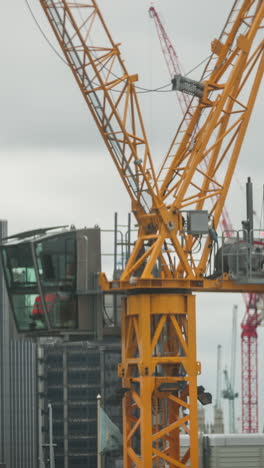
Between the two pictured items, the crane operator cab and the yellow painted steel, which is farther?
the crane operator cab

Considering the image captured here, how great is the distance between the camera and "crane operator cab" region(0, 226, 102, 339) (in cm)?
10231

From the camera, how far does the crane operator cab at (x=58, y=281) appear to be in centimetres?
10231

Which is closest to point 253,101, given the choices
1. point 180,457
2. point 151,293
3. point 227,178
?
point 227,178

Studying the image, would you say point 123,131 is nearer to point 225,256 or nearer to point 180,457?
point 225,256

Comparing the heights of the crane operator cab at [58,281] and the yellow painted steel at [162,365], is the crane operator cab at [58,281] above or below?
above

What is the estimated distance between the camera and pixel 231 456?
112000 millimetres

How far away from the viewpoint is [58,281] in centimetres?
10312

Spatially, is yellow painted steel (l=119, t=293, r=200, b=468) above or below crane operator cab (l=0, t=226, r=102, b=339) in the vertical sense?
below

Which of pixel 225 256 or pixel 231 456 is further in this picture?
pixel 231 456

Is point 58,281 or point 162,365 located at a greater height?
point 58,281

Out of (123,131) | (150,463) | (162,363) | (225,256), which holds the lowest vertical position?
(150,463)

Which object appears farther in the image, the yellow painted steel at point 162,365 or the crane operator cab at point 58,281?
the crane operator cab at point 58,281

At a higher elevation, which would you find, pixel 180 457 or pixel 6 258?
pixel 6 258

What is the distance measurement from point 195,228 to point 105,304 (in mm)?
8603
